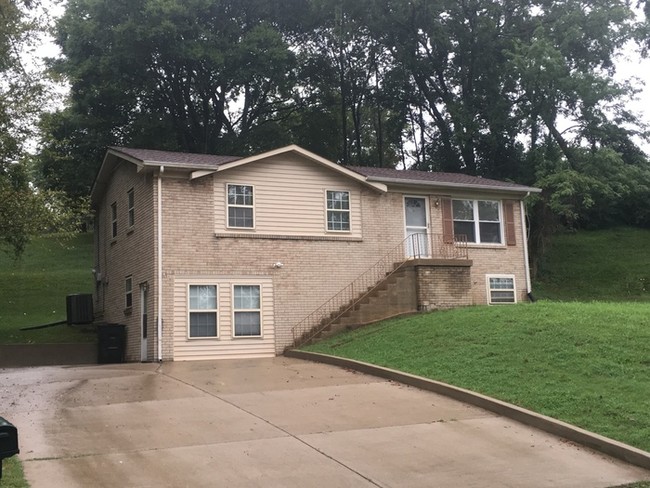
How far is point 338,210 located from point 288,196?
5.23 feet

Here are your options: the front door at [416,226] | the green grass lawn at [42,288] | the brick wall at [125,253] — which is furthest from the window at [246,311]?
the green grass lawn at [42,288]

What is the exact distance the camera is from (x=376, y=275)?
2002 centimetres

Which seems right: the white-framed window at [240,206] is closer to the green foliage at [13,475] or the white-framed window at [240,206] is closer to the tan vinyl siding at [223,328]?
the tan vinyl siding at [223,328]

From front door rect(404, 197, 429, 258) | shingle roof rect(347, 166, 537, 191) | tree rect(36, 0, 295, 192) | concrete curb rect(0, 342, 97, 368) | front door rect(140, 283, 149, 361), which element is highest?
tree rect(36, 0, 295, 192)

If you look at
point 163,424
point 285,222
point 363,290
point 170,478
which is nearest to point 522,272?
point 363,290

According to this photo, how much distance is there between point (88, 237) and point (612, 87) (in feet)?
106

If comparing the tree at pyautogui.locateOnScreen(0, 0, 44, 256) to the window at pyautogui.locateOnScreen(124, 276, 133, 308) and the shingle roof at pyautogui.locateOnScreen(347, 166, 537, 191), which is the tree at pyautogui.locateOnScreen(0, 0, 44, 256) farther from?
the shingle roof at pyautogui.locateOnScreen(347, 166, 537, 191)

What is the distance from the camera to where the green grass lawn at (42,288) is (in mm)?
22938

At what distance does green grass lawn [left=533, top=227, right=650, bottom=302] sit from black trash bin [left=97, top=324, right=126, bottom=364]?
19.6 metres

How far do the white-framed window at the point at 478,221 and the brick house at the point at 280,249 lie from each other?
4cm

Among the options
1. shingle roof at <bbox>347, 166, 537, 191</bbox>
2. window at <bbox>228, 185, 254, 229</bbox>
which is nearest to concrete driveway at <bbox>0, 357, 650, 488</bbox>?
window at <bbox>228, 185, 254, 229</bbox>

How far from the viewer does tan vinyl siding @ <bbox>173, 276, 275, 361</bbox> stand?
678 inches

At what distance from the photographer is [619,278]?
109 ft

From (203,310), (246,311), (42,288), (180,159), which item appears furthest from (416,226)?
(42,288)
